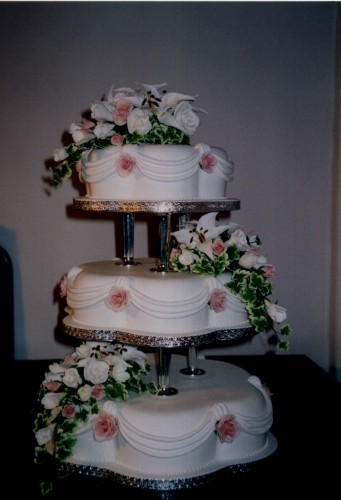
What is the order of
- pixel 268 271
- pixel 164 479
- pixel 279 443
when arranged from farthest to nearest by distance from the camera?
pixel 279 443, pixel 268 271, pixel 164 479

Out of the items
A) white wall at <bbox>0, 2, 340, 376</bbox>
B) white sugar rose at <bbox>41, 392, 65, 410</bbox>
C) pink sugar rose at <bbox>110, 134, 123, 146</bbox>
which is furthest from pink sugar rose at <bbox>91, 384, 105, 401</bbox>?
white wall at <bbox>0, 2, 340, 376</bbox>

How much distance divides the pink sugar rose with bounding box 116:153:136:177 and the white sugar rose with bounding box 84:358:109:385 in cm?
66

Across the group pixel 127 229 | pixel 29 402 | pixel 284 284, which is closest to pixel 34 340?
pixel 29 402

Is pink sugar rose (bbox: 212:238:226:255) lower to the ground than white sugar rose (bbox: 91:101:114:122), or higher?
lower

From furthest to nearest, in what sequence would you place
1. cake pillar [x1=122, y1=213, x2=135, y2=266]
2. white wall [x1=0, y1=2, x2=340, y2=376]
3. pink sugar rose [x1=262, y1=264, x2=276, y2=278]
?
white wall [x1=0, y1=2, x2=340, y2=376]
cake pillar [x1=122, y1=213, x2=135, y2=266]
pink sugar rose [x1=262, y1=264, x2=276, y2=278]

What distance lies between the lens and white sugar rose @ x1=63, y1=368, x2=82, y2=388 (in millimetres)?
1992

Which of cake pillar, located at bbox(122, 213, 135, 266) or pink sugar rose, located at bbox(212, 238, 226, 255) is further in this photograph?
cake pillar, located at bbox(122, 213, 135, 266)

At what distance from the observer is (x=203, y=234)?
2.04 meters

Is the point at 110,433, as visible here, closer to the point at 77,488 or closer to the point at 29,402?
the point at 77,488

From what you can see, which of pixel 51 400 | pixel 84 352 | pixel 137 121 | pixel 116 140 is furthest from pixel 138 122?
pixel 51 400

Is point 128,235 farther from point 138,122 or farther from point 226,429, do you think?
point 226,429

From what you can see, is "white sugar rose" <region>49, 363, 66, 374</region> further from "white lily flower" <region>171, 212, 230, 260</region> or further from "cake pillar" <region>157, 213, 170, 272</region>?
"white lily flower" <region>171, 212, 230, 260</region>

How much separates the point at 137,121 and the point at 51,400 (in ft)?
3.30

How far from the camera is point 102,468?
1.95 meters
